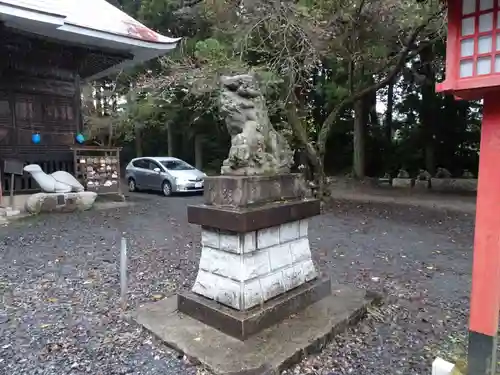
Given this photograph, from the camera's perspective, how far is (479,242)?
2.11m

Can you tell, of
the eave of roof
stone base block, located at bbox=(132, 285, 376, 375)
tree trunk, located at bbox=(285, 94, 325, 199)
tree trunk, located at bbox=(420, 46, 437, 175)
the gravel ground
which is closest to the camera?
stone base block, located at bbox=(132, 285, 376, 375)

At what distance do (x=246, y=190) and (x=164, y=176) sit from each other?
10.5m

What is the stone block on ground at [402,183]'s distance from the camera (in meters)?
14.4

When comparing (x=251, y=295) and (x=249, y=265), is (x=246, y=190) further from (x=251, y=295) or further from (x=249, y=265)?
(x=251, y=295)

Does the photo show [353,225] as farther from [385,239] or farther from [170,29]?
[170,29]

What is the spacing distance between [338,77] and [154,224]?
8.97 metres

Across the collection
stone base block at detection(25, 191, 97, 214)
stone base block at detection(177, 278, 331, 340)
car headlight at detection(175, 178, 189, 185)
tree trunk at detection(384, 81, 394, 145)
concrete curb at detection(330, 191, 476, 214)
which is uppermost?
tree trunk at detection(384, 81, 394, 145)

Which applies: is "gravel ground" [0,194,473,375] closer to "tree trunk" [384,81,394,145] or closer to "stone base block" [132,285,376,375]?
"stone base block" [132,285,376,375]

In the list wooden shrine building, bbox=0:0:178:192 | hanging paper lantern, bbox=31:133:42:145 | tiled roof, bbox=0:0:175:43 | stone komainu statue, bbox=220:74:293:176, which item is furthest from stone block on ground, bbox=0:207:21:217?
stone komainu statue, bbox=220:74:293:176

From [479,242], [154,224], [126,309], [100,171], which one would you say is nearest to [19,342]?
[126,309]

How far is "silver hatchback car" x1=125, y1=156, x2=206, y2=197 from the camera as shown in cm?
1263

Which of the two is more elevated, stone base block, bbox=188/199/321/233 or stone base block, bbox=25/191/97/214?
stone base block, bbox=188/199/321/233

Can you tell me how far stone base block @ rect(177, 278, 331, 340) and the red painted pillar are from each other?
1368 mm

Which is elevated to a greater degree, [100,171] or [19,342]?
[100,171]
